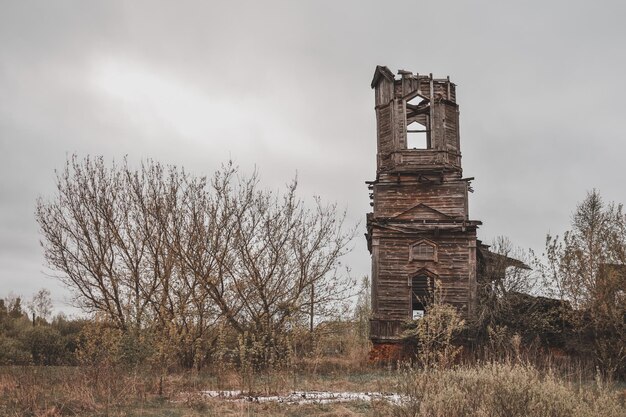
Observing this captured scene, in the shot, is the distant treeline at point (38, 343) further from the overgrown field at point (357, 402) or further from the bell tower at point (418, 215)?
the bell tower at point (418, 215)

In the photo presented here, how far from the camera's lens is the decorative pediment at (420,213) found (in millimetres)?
23812

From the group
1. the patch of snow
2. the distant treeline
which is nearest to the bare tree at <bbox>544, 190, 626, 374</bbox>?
the patch of snow

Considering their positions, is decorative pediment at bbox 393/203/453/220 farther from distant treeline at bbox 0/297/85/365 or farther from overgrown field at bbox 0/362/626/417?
distant treeline at bbox 0/297/85/365

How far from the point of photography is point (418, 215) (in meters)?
23.9

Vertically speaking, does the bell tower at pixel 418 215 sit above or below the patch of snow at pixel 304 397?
above

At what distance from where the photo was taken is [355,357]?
915 inches

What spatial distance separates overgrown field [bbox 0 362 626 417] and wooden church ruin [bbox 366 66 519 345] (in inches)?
339

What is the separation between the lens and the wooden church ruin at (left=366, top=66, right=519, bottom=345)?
76.2 feet

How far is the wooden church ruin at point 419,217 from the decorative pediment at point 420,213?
0.04 meters

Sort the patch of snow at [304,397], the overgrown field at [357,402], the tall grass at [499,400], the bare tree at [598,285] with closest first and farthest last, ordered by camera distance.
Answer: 1. the tall grass at [499,400]
2. the overgrown field at [357,402]
3. the patch of snow at [304,397]
4. the bare tree at [598,285]

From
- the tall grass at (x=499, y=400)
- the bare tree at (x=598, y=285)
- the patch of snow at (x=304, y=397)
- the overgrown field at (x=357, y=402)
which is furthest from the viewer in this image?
the bare tree at (x=598, y=285)

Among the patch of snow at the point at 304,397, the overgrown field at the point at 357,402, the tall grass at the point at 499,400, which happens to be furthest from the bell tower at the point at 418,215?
the tall grass at the point at 499,400

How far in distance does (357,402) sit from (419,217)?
13.7 meters

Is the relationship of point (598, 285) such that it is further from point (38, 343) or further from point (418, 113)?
point (38, 343)
